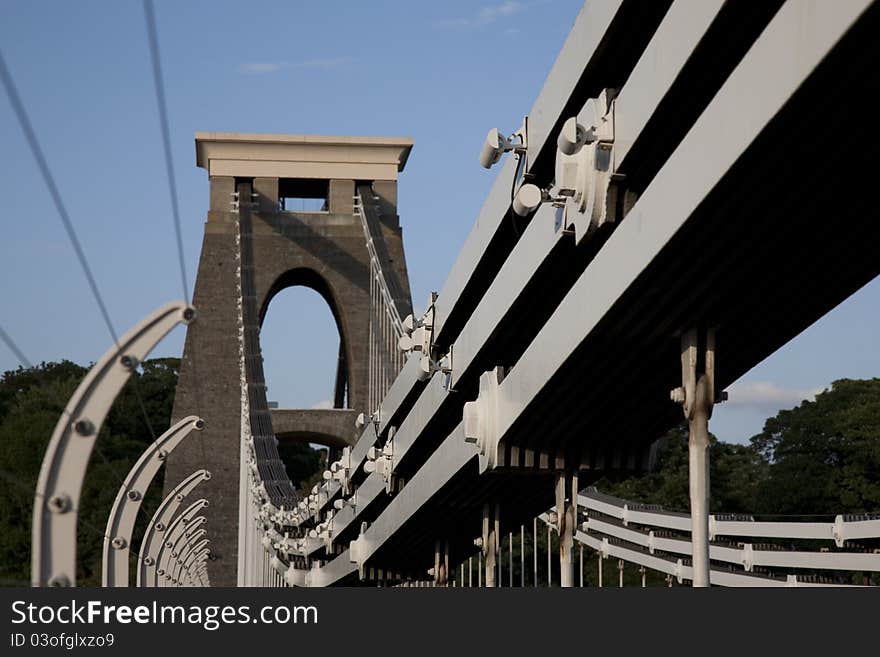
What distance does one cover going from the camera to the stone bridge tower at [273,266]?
67062 millimetres

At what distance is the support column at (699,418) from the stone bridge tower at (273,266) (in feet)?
173

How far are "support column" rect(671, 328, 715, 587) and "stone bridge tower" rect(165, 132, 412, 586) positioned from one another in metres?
52.9

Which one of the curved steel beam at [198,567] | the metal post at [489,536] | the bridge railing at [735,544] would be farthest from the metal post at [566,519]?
the curved steel beam at [198,567]

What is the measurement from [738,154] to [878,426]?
173 ft

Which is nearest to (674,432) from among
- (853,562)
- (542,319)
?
(853,562)

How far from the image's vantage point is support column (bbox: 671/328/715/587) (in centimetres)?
1250

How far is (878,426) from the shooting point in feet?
→ 199

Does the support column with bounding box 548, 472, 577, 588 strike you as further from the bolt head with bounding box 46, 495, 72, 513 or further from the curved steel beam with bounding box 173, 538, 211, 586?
the curved steel beam with bounding box 173, 538, 211, 586

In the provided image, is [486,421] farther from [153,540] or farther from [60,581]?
[60,581]

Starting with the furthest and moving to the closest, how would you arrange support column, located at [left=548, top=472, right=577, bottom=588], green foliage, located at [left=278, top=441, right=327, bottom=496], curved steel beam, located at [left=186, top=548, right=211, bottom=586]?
1. green foliage, located at [left=278, top=441, right=327, bottom=496]
2. curved steel beam, located at [left=186, top=548, right=211, bottom=586]
3. support column, located at [left=548, top=472, right=577, bottom=588]

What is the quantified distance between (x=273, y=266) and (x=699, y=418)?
191 ft

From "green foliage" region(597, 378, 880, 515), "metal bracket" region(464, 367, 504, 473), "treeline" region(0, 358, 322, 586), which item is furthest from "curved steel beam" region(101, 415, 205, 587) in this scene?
"green foliage" region(597, 378, 880, 515)

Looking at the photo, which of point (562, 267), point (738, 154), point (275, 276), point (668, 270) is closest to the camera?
point (738, 154)

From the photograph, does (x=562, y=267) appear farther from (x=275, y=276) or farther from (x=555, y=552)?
(x=275, y=276)
